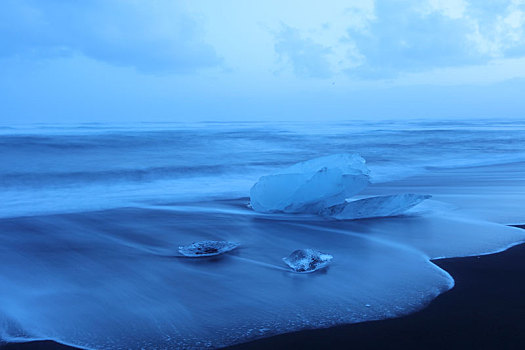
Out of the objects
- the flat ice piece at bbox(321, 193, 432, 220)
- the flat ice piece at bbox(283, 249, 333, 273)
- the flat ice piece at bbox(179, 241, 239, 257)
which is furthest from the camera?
the flat ice piece at bbox(321, 193, 432, 220)

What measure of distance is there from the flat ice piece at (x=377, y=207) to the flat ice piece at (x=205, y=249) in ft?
4.38

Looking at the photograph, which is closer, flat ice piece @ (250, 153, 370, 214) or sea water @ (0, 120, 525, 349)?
sea water @ (0, 120, 525, 349)

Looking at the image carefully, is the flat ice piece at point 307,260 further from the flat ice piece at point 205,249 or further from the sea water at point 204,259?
the flat ice piece at point 205,249

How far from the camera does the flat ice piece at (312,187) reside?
168 inches

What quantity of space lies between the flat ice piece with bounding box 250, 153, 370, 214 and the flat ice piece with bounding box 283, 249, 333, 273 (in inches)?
54.9

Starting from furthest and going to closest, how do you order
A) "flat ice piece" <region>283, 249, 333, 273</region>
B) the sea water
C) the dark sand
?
"flat ice piece" <region>283, 249, 333, 273</region>, the sea water, the dark sand

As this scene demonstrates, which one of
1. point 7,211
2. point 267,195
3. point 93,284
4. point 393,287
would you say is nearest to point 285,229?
point 267,195

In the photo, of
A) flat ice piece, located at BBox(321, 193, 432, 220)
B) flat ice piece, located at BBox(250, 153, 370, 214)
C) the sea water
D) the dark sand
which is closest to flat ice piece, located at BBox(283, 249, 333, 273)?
the sea water

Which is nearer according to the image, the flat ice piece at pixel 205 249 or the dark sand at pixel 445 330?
the dark sand at pixel 445 330

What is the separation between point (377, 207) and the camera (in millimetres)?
4051

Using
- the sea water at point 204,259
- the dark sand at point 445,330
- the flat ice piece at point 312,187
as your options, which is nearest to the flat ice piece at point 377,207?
the sea water at point 204,259

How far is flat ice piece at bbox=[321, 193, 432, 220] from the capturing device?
4035mm

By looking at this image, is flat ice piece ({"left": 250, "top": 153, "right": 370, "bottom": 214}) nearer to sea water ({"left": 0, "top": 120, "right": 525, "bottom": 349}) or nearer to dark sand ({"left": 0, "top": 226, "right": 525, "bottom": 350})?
sea water ({"left": 0, "top": 120, "right": 525, "bottom": 349})

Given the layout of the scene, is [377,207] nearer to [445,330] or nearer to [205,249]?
[205,249]
